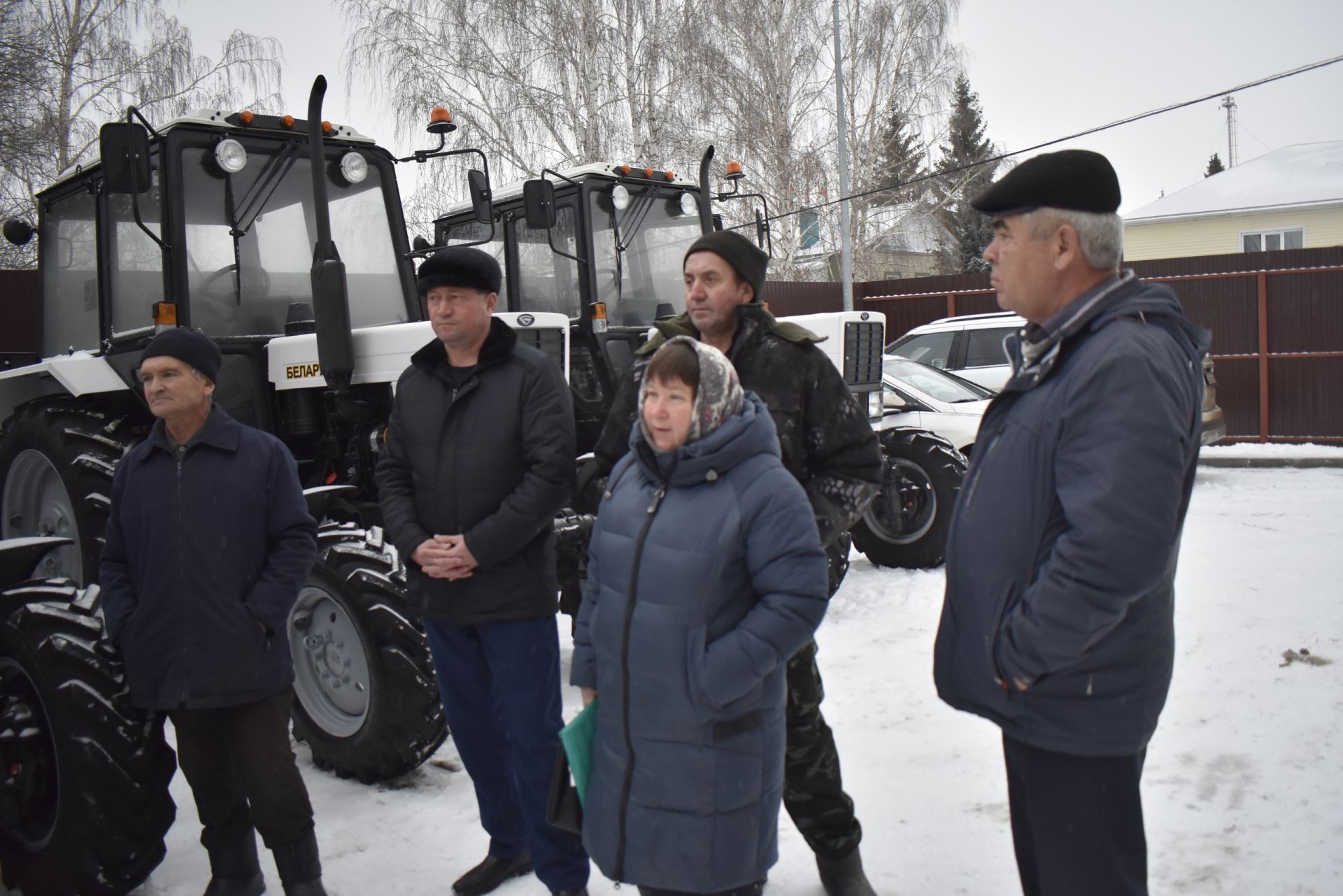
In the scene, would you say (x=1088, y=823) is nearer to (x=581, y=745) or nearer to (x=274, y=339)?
(x=581, y=745)

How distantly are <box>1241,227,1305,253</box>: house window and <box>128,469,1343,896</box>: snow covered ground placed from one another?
21.9 metres

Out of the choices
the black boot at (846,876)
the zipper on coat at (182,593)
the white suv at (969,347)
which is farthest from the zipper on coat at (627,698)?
the white suv at (969,347)

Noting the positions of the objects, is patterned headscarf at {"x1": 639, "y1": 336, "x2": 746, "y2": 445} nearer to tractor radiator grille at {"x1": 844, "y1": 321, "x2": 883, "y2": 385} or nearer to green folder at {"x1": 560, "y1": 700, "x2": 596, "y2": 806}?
green folder at {"x1": 560, "y1": 700, "x2": 596, "y2": 806}

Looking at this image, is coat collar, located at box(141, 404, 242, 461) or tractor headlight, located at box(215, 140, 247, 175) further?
tractor headlight, located at box(215, 140, 247, 175)

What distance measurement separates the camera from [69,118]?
16.0 meters

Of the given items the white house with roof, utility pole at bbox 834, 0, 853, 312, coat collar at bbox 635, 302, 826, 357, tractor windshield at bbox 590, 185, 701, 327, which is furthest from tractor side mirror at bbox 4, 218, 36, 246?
the white house with roof

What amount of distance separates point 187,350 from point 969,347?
9.76 metres

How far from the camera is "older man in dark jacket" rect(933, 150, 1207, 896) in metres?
1.58

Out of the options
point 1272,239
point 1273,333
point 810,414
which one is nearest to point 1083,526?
point 810,414

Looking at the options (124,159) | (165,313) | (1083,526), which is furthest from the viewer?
(165,313)

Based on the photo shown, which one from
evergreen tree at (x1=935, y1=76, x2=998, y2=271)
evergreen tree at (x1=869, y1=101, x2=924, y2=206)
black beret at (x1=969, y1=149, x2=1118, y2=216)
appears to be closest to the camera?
black beret at (x1=969, y1=149, x2=1118, y2=216)

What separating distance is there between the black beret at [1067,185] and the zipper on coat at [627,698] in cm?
93

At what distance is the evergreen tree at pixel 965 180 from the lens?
24906 millimetres

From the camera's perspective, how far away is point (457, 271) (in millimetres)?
2729
